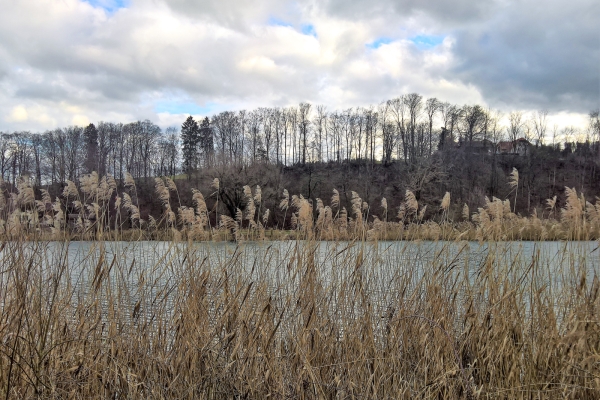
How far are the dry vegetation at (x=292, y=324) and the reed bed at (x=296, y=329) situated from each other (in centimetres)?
2

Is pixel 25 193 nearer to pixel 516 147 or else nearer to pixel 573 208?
pixel 573 208

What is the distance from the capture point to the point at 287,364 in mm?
3178

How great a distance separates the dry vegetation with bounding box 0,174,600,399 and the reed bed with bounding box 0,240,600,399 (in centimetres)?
2

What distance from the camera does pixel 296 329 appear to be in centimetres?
345

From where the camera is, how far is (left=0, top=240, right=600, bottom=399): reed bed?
2.84 meters

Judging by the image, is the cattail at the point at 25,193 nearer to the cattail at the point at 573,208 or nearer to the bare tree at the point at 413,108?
the cattail at the point at 573,208

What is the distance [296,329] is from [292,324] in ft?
0.18

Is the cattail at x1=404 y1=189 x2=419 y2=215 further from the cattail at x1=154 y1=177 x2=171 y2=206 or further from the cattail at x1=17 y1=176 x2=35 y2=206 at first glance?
the cattail at x1=17 y1=176 x2=35 y2=206

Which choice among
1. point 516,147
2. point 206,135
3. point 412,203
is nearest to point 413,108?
point 516,147

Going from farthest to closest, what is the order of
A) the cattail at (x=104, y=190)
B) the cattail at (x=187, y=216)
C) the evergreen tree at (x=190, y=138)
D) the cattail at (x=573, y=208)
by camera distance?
the evergreen tree at (x=190, y=138)
the cattail at (x=187, y=216)
the cattail at (x=573, y=208)
the cattail at (x=104, y=190)

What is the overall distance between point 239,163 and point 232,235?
2749 cm

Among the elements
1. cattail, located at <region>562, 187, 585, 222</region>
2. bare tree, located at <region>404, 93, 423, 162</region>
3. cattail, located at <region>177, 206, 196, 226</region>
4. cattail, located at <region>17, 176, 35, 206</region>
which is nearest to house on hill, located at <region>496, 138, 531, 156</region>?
bare tree, located at <region>404, 93, 423, 162</region>

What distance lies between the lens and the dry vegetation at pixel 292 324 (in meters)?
2.85

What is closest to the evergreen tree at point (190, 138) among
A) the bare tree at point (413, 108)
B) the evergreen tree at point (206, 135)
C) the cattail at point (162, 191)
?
the evergreen tree at point (206, 135)
